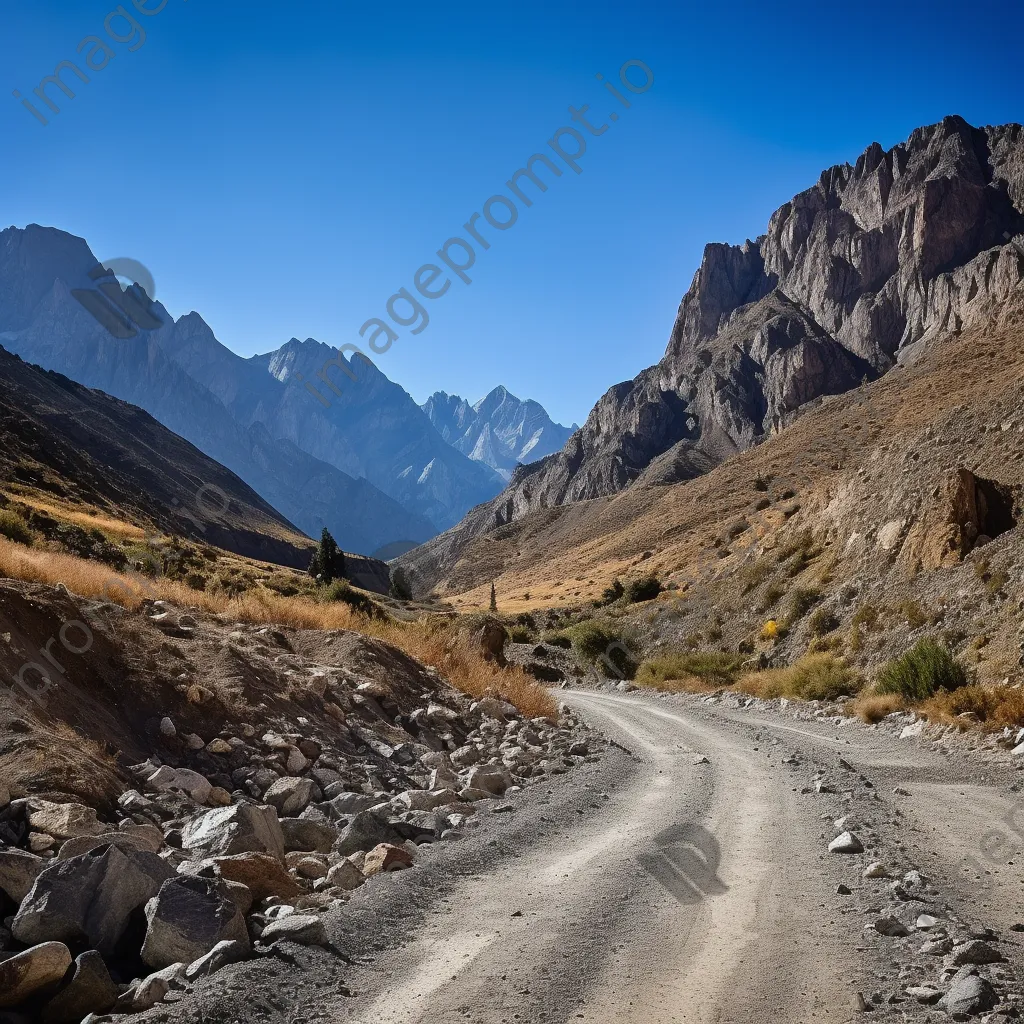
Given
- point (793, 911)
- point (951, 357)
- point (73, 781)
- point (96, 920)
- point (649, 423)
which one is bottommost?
point (793, 911)

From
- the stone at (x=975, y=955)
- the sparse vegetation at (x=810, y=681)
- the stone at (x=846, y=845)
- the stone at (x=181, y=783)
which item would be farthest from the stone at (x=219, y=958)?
the sparse vegetation at (x=810, y=681)

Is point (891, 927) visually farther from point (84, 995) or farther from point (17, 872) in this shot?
point (17, 872)

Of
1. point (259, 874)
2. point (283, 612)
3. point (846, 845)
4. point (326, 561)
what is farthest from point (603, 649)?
point (326, 561)

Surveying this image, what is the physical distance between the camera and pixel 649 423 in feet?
580

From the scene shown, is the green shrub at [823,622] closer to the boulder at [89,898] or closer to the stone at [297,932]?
the stone at [297,932]

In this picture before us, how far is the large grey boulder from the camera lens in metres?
3.99

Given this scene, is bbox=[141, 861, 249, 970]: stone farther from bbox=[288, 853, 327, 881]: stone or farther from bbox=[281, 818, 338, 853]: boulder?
bbox=[281, 818, 338, 853]: boulder

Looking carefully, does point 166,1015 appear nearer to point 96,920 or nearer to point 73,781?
point 96,920

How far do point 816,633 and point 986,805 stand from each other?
1621cm

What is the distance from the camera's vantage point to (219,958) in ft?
13.0

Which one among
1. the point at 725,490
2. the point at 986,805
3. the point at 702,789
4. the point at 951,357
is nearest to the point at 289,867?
the point at 702,789

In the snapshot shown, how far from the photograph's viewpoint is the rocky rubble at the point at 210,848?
3.77 metres

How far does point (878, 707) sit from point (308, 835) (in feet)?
48.6

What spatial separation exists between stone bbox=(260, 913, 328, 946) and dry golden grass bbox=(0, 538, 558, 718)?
7410 mm
